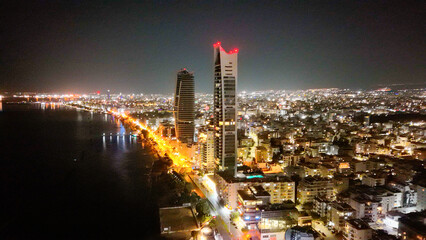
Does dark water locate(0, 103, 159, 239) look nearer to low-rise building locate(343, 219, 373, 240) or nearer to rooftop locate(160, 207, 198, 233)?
rooftop locate(160, 207, 198, 233)

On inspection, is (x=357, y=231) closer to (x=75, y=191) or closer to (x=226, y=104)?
(x=226, y=104)

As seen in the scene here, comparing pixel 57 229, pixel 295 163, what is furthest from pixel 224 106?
pixel 57 229

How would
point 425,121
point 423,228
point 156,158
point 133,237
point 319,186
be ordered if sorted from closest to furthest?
point 423,228 → point 133,237 → point 319,186 → point 156,158 → point 425,121

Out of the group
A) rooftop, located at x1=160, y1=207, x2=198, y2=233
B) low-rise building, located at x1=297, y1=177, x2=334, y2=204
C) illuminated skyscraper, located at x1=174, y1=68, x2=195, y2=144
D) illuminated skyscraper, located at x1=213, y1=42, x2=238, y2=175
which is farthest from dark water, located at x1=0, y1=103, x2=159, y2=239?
low-rise building, located at x1=297, y1=177, x2=334, y2=204

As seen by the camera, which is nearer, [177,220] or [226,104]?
[177,220]

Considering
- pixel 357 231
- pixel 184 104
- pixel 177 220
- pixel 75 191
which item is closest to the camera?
pixel 357 231

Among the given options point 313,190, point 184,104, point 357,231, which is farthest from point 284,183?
point 184,104

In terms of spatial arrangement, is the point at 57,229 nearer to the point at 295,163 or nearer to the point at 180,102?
the point at 295,163

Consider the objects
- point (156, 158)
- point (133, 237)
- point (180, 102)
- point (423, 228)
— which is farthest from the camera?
point (180, 102)
